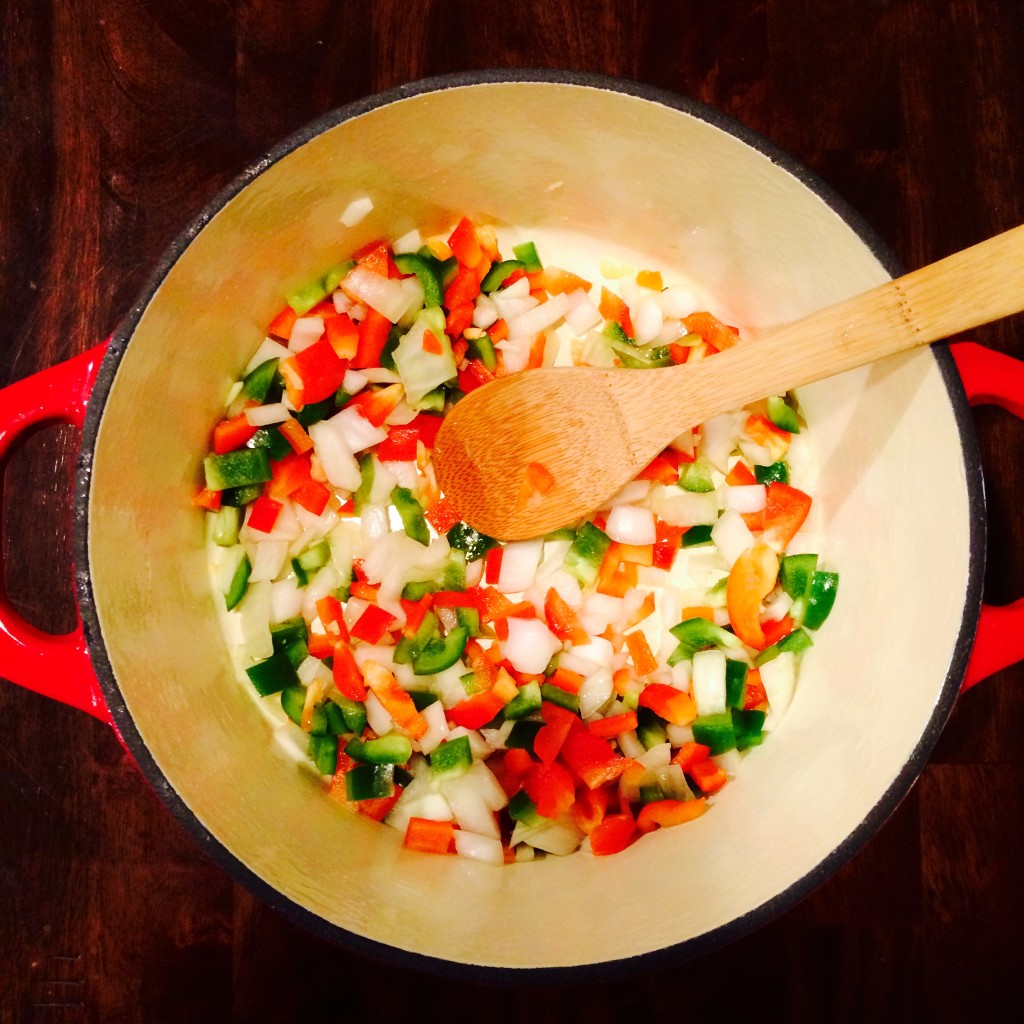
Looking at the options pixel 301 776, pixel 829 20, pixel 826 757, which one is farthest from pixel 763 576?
pixel 829 20

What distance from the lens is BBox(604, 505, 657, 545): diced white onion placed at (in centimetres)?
146

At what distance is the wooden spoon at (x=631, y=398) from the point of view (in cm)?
105

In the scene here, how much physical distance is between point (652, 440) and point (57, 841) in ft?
3.96

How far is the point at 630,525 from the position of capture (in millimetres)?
1461

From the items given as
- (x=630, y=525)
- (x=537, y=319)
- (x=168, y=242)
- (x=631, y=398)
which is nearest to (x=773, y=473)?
(x=630, y=525)

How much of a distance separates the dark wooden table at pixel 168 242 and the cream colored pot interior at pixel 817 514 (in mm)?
259

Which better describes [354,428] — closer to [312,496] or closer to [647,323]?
[312,496]

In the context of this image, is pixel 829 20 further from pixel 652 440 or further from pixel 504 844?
pixel 504 844

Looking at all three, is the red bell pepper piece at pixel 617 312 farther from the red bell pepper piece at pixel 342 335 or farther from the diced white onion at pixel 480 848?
the diced white onion at pixel 480 848

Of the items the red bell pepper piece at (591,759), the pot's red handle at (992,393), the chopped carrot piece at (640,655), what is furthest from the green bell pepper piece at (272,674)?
the pot's red handle at (992,393)

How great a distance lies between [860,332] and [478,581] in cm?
72

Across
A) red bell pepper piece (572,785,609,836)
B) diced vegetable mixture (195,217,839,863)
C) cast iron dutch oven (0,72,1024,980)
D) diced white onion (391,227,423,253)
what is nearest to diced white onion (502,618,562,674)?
diced vegetable mixture (195,217,839,863)

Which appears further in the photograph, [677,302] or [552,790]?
[677,302]

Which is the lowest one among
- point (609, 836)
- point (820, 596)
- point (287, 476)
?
point (609, 836)
